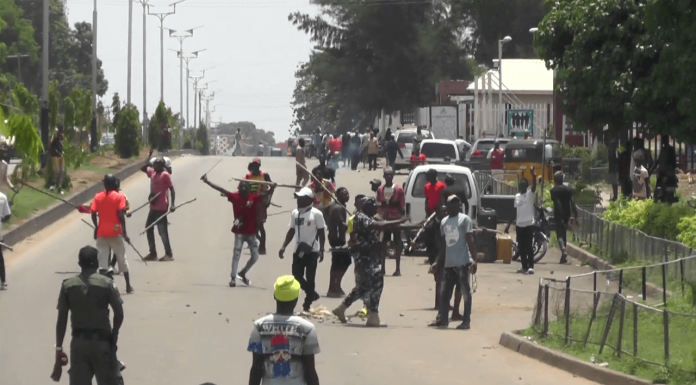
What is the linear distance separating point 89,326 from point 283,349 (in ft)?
7.11

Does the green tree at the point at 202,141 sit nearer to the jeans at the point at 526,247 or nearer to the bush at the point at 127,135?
the bush at the point at 127,135

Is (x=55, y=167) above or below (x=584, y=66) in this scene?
below

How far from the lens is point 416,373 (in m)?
12.3

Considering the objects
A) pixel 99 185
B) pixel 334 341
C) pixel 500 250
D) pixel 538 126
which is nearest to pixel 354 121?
pixel 538 126

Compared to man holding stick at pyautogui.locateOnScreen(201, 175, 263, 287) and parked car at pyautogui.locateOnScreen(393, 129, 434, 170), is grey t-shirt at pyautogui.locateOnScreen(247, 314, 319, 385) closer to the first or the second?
man holding stick at pyautogui.locateOnScreen(201, 175, 263, 287)

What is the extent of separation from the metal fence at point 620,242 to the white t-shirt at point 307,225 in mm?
5066

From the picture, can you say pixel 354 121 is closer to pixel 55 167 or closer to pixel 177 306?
pixel 55 167

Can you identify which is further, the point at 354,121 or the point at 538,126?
the point at 354,121

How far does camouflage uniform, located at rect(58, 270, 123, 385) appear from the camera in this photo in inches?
347

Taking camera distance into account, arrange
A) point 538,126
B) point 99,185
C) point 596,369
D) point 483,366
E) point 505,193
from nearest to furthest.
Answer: point 596,369 → point 483,366 → point 505,193 → point 99,185 → point 538,126

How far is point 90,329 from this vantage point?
8.91 meters

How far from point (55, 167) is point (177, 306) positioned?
1506cm

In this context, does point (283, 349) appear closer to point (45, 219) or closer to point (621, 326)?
point (621, 326)

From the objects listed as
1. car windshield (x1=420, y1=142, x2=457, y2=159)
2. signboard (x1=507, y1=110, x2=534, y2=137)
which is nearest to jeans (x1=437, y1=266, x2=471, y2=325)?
car windshield (x1=420, y1=142, x2=457, y2=159)
